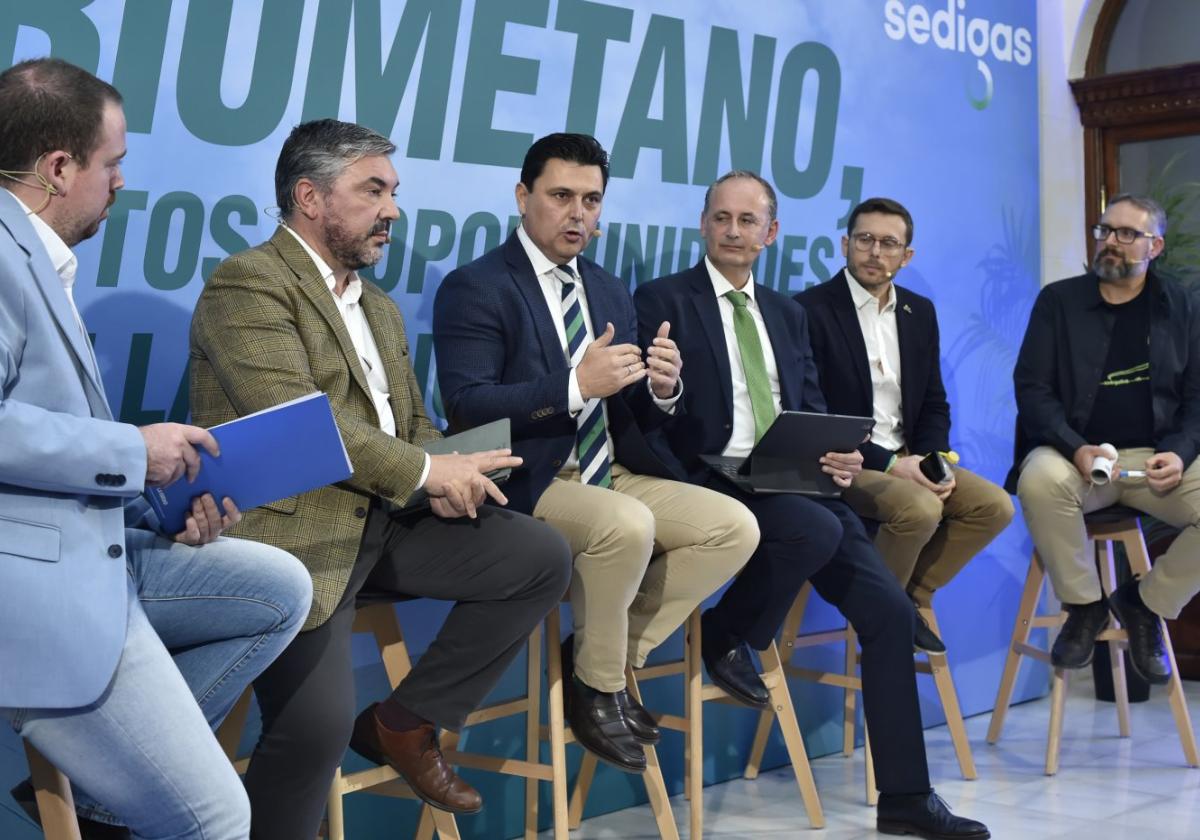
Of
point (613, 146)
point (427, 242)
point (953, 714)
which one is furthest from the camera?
point (953, 714)

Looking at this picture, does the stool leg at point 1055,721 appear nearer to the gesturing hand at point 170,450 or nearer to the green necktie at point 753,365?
the green necktie at point 753,365

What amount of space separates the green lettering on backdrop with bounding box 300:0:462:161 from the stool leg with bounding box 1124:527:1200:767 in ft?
8.78

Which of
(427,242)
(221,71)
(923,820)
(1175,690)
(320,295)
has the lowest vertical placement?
(923,820)

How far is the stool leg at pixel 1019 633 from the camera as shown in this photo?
4867 millimetres

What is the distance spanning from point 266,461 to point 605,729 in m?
1.32

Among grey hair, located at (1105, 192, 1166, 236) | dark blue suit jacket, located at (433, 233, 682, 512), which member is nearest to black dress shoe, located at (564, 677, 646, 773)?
dark blue suit jacket, located at (433, 233, 682, 512)

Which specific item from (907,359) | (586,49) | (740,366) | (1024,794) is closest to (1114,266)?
(907,359)

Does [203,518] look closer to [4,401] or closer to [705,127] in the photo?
[4,401]

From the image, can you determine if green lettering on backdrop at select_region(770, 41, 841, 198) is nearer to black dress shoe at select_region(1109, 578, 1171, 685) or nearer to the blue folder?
black dress shoe at select_region(1109, 578, 1171, 685)

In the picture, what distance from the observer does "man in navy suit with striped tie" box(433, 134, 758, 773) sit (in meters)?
3.34

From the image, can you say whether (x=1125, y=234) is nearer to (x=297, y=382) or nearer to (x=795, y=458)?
(x=795, y=458)

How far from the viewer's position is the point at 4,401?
2.07 metres

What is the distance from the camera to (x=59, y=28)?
3.04 m

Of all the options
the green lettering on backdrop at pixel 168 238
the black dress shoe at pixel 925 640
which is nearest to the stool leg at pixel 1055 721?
the black dress shoe at pixel 925 640
